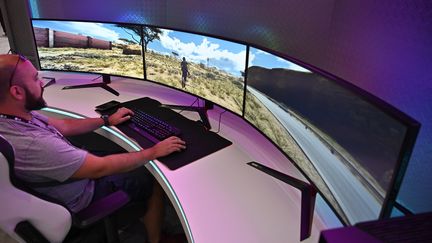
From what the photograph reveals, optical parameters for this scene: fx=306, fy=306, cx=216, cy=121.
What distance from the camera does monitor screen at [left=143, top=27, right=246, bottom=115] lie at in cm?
143

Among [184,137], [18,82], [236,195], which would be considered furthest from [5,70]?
[236,195]

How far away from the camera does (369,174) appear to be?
2.24 feet

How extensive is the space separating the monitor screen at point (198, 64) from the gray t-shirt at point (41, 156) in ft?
2.32

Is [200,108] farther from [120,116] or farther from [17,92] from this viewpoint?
[17,92]

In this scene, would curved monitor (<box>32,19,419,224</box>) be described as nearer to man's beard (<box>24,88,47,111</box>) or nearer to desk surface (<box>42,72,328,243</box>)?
desk surface (<box>42,72,328,243</box>)

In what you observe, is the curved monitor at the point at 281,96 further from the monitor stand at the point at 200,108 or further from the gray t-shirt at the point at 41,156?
the gray t-shirt at the point at 41,156

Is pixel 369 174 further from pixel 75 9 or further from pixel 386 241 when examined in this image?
pixel 75 9

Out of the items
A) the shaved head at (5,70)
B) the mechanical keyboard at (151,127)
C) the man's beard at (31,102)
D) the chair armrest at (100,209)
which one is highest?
the shaved head at (5,70)

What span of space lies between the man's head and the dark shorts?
16.9 inches

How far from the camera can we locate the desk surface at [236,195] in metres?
0.93

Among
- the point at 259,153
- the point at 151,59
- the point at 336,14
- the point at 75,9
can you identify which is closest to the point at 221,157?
the point at 259,153

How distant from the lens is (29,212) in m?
1.01

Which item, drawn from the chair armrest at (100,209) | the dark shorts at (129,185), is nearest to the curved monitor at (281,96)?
the dark shorts at (129,185)

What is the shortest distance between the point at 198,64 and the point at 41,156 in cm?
87
